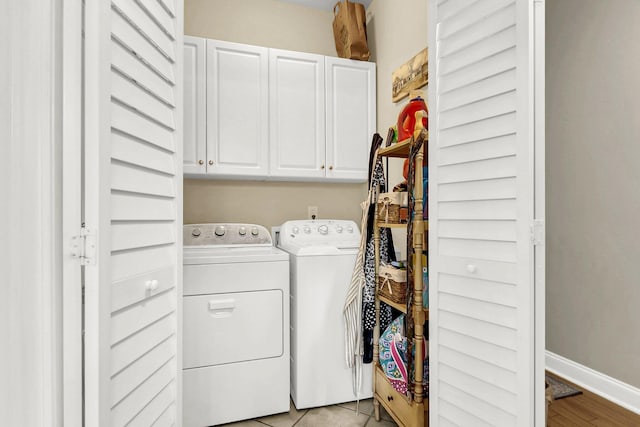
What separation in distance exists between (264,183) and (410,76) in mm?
1325

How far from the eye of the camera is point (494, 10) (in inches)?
45.4

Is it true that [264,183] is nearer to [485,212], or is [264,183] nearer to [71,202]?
[485,212]

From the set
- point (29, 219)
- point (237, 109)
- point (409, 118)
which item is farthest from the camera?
point (237, 109)

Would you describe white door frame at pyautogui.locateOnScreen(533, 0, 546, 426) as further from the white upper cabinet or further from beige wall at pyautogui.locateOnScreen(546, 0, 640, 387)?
the white upper cabinet

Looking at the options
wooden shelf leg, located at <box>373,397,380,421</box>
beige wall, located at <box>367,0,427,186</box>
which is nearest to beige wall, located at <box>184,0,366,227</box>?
beige wall, located at <box>367,0,427,186</box>

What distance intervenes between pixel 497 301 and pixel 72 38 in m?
1.40

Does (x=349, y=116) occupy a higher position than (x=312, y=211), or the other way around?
(x=349, y=116)

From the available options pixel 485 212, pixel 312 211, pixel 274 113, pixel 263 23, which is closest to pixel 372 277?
pixel 485 212

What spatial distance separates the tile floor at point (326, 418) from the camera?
1864 millimetres

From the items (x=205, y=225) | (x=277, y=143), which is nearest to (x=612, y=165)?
(x=277, y=143)

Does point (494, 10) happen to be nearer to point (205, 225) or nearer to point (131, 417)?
point (131, 417)

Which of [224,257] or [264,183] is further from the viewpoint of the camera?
[264,183]

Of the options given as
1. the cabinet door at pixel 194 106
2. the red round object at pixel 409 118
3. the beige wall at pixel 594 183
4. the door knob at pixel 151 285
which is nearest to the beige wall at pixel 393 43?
the red round object at pixel 409 118

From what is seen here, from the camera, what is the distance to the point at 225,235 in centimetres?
241
